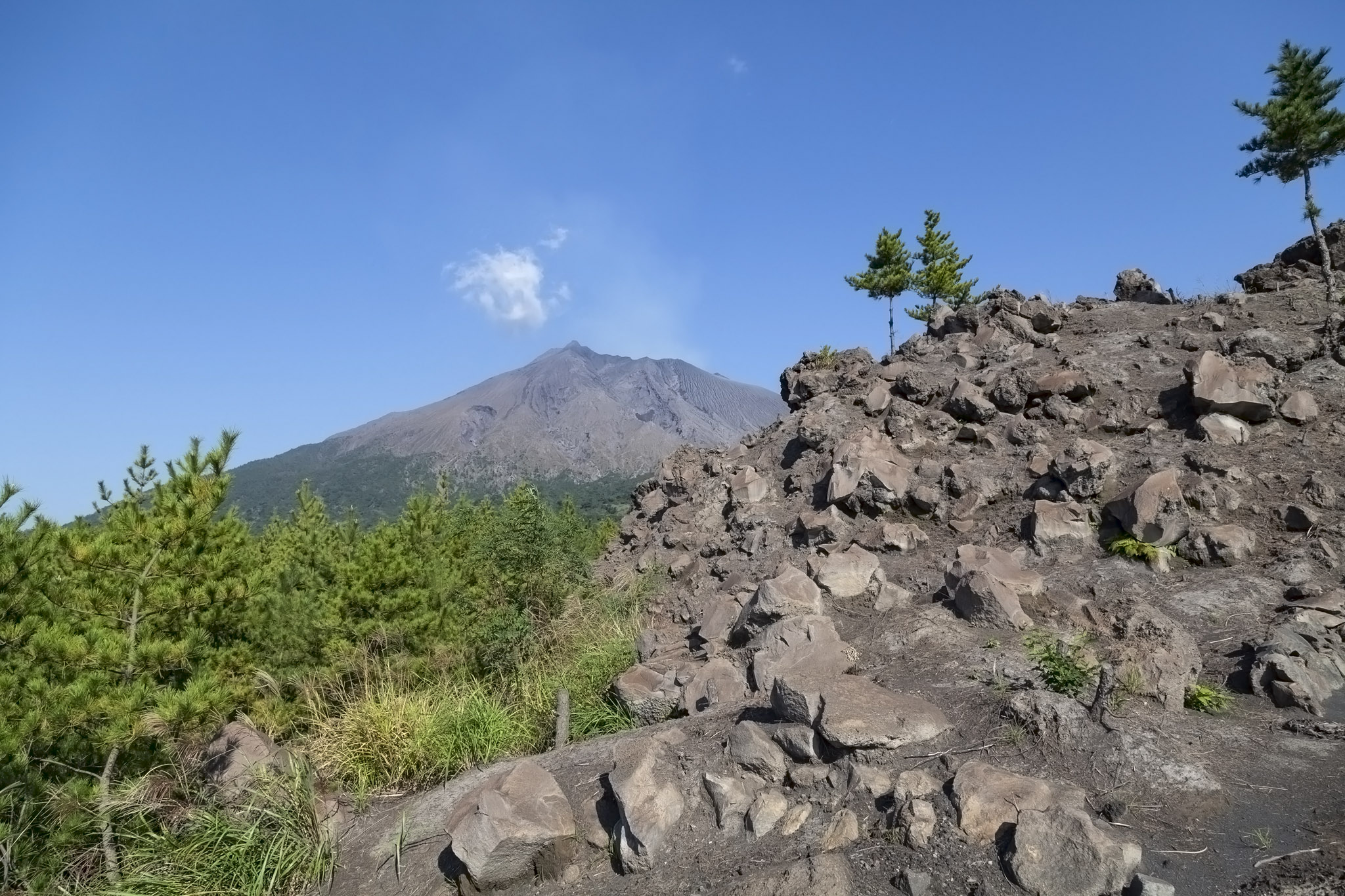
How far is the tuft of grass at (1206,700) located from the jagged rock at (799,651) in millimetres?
2499

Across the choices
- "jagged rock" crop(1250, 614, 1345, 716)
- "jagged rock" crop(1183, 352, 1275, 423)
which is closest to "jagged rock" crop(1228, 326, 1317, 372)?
"jagged rock" crop(1183, 352, 1275, 423)

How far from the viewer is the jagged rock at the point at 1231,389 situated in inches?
377

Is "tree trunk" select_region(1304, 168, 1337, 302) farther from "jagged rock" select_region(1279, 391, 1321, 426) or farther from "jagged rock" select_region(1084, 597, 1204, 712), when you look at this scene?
"jagged rock" select_region(1084, 597, 1204, 712)

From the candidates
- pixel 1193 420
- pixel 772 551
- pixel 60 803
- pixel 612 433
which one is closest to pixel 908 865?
pixel 60 803

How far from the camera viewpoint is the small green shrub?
18.1ft

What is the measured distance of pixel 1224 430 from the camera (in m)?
9.49

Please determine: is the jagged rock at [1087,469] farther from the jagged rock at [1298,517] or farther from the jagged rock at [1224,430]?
the jagged rock at [1298,517]

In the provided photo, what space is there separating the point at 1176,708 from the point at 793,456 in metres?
8.67

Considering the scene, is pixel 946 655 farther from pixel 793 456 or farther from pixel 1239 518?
pixel 793 456

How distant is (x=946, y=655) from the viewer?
22.5 ft

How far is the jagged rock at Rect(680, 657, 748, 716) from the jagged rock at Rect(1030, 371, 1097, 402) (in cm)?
698

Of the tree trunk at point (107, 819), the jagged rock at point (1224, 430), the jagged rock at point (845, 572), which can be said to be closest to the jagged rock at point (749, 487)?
the jagged rock at point (845, 572)

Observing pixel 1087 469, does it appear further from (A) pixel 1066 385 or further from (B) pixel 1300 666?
(B) pixel 1300 666

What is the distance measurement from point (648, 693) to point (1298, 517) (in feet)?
23.2
